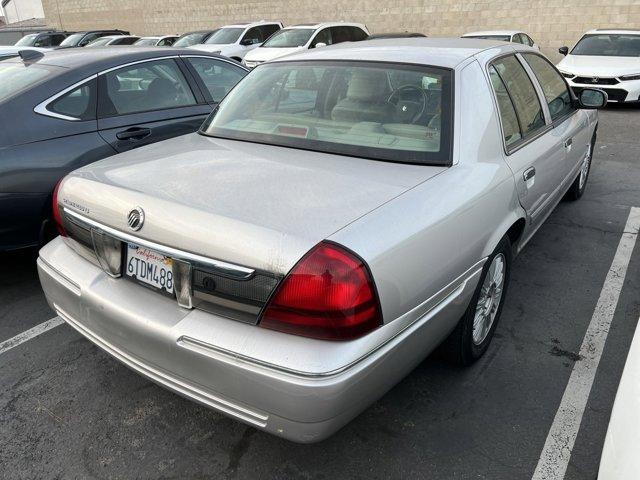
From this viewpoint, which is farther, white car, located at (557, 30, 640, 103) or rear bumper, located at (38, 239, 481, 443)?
white car, located at (557, 30, 640, 103)

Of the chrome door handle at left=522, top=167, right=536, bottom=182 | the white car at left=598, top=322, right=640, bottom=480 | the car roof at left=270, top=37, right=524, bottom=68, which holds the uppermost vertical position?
the car roof at left=270, top=37, right=524, bottom=68

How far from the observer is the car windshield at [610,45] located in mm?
10836

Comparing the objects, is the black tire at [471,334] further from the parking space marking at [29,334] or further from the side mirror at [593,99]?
the parking space marking at [29,334]

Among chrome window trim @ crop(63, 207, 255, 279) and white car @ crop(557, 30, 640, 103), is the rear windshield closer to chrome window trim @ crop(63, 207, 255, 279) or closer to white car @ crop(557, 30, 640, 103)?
chrome window trim @ crop(63, 207, 255, 279)

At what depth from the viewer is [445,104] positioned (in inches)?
103

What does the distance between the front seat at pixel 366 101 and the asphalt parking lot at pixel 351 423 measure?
134 centimetres

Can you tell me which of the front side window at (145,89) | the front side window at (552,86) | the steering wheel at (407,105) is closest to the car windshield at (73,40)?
the front side window at (145,89)

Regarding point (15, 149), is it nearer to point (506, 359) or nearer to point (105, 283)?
point (105, 283)

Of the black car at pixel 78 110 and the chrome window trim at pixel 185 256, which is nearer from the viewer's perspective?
the chrome window trim at pixel 185 256

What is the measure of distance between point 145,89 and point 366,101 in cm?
235

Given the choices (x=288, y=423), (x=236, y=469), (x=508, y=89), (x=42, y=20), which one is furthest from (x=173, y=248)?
(x=42, y=20)

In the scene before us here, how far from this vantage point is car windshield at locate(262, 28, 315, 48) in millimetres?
13664

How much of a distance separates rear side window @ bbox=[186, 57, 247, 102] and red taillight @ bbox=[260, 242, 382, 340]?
137 inches

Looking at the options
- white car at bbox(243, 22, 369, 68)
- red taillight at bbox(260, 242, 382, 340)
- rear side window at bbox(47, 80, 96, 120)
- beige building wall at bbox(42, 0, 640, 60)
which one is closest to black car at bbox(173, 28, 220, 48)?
white car at bbox(243, 22, 369, 68)
